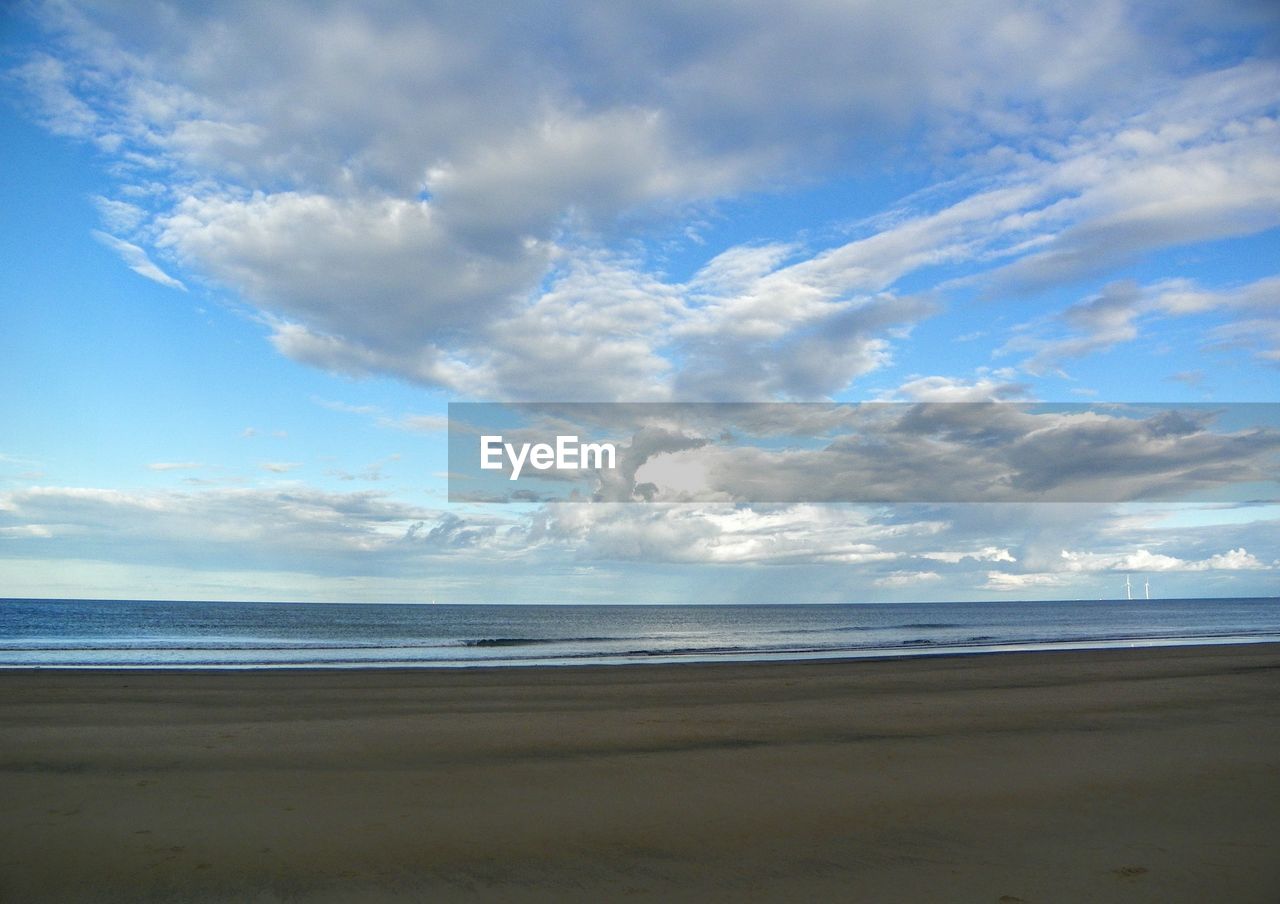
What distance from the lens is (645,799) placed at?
7867 millimetres

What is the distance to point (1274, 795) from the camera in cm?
790

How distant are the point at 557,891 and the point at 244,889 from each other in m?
2.26

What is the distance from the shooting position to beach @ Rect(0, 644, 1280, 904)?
574 cm

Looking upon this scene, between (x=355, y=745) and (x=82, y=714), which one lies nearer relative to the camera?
(x=355, y=745)

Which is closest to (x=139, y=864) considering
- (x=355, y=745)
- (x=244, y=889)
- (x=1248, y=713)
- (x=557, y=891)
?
(x=244, y=889)

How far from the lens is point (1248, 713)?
13.2 meters

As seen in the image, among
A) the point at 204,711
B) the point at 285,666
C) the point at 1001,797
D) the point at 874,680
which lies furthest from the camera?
the point at 285,666

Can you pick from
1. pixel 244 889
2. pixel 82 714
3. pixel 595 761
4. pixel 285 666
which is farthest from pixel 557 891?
pixel 285 666

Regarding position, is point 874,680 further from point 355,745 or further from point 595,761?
point 355,745

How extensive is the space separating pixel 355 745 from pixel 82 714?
6.53 metres

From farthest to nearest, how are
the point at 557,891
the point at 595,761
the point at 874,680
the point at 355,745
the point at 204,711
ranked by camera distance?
the point at 874,680
the point at 204,711
the point at 355,745
the point at 595,761
the point at 557,891

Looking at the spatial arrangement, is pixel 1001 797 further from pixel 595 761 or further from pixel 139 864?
pixel 139 864

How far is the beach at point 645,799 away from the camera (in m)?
5.74

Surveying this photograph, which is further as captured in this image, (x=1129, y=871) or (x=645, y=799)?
(x=645, y=799)
